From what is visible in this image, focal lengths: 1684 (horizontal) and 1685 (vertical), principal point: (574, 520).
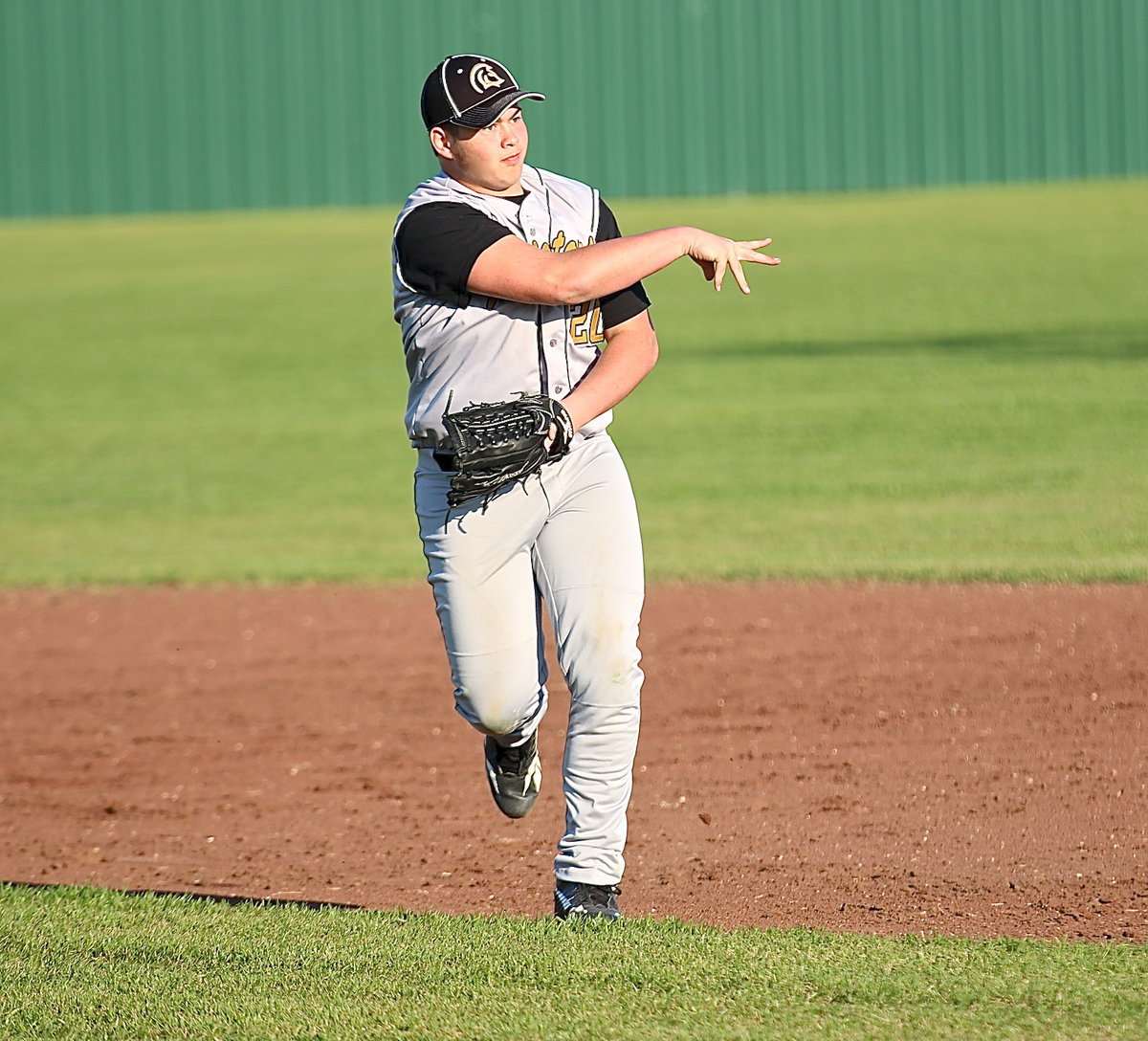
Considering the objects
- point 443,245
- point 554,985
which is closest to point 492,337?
point 443,245

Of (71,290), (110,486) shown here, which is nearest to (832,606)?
(110,486)

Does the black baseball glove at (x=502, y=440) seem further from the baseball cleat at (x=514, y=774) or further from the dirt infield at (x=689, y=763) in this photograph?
the dirt infield at (x=689, y=763)

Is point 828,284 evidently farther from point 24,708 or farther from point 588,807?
point 588,807

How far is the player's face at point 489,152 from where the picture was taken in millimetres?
3963

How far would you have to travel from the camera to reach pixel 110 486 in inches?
541

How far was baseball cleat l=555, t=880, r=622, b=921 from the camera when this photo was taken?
387 cm

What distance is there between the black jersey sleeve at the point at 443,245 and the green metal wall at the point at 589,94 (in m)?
25.1

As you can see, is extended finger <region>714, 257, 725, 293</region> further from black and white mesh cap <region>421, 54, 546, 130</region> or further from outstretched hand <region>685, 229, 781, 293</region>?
black and white mesh cap <region>421, 54, 546, 130</region>

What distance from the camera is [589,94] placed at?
2877 cm

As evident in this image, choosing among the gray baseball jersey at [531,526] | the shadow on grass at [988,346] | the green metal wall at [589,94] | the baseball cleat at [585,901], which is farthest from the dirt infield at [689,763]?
the green metal wall at [589,94]

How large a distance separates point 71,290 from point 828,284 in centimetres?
1036

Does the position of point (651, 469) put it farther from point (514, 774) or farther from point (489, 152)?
point (489, 152)

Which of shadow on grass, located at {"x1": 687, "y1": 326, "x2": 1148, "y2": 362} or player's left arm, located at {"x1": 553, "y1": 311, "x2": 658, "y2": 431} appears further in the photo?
shadow on grass, located at {"x1": 687, "y1": 326, "x2": 1148, "y2": 362}

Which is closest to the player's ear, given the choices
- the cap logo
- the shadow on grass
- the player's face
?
the player's face
